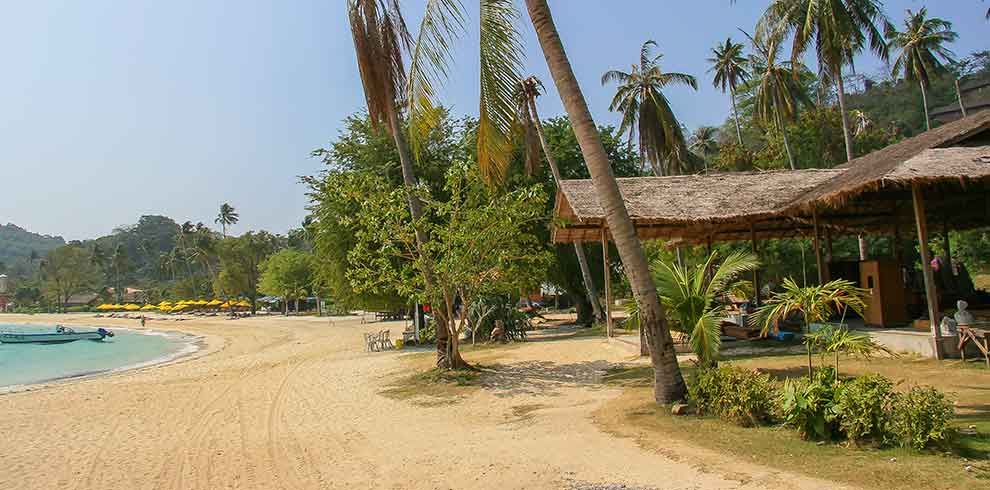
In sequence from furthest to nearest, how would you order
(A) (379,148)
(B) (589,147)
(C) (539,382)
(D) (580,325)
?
1. (D) (580,325)
2. (A) (379,148)
3. (C) (539,382)
4. (B) (589,147)

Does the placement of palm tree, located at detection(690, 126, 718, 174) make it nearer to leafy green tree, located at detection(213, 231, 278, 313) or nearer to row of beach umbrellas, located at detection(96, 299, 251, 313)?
leafy green tree, located at detection(213, 231, 278, 313)

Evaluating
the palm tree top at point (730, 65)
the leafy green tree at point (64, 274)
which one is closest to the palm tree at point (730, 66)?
the palm tree top at point (730, 65)

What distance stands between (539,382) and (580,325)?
14.7 m

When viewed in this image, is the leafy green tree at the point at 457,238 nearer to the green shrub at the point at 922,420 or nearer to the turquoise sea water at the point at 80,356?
the green shrub at the point at 922,420

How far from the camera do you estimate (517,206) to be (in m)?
12.0

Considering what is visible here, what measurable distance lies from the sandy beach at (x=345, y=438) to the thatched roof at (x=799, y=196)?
327 centimetres

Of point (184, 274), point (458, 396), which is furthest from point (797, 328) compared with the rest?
point (184, 274)

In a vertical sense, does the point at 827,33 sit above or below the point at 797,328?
above

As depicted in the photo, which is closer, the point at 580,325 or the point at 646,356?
the point at 646,356

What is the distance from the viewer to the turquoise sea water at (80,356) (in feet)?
80.2

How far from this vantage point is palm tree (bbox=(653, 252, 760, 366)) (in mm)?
8242

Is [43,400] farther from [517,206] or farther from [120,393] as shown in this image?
[517,206]

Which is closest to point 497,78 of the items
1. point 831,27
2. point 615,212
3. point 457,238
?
point 615,212

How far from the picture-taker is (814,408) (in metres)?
5.87
